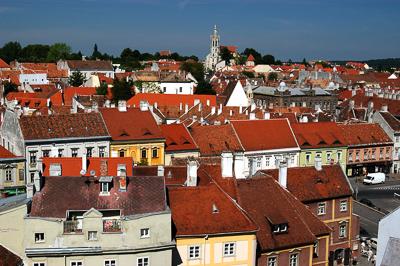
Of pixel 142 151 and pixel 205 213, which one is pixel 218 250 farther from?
pixel 142 151

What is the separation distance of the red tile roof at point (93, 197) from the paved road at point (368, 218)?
24801 mm

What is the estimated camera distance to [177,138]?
2721 inches

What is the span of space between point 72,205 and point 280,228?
1340cm

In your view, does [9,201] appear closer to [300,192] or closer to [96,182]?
[96,182]

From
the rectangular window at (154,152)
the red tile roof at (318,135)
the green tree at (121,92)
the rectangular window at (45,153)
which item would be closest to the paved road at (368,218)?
the red tile roof at (318,135)

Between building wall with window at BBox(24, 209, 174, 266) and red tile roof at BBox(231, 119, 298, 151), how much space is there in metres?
36.3

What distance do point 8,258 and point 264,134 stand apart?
143 ft

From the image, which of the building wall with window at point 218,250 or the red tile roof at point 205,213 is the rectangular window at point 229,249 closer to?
the building wall with window at point 218,250

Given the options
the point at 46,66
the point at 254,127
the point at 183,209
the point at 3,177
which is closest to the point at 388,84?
the point at 46,66

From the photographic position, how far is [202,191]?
38469mm

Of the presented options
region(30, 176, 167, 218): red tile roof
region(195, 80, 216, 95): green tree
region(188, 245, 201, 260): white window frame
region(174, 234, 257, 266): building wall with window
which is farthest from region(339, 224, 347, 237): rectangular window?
region(195, 80, 216, 95): green tree

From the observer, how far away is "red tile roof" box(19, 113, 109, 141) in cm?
6088

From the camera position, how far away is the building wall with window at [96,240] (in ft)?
109

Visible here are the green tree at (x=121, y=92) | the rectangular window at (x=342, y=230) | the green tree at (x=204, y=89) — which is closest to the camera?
the rectangular window at (x=342, y=230)
